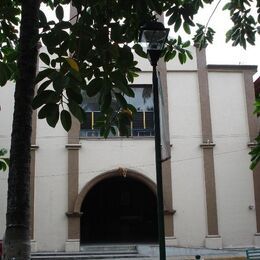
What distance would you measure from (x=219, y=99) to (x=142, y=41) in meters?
16.4

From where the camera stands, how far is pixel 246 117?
864 inches

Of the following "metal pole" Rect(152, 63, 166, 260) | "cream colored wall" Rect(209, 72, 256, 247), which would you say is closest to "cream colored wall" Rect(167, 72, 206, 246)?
"cream colored wall" Rect(209, 72, 256, 247)

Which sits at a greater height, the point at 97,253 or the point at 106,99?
the point at 106,99

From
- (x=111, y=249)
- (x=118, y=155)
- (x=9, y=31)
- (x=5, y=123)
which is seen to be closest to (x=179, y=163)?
(x=118, y=155)

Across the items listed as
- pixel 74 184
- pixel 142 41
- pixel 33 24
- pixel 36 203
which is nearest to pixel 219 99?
pixel 74 184

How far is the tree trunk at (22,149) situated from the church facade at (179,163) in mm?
16302

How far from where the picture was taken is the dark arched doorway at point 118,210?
24312 millimetres

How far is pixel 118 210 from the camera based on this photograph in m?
24.5

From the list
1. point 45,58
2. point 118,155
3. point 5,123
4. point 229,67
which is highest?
point 229,67

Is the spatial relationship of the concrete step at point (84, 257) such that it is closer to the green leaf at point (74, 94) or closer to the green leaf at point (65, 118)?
the green leaf at point (65, 118)

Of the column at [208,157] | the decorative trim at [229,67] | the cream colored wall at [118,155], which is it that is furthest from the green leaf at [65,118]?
the decorative trim at [229,67]

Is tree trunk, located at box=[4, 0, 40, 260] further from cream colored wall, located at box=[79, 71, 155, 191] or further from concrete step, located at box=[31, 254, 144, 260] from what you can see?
cream colored wall, located at box=[79, 71, 155, 191]

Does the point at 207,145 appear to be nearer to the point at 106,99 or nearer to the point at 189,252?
the point at 189,252

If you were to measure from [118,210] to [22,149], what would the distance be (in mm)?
20674
